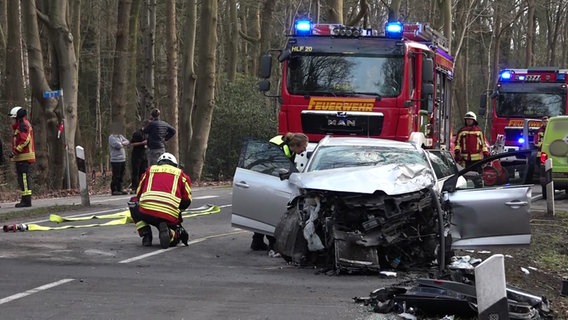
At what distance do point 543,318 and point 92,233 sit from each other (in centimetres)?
731

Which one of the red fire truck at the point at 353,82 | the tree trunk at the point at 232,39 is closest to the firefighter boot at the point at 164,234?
the red fire truck at the point at 353,82

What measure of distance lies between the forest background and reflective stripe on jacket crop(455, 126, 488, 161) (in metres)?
10.3

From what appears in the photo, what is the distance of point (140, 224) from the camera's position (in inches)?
399

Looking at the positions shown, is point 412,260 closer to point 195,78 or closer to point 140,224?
point 140,224

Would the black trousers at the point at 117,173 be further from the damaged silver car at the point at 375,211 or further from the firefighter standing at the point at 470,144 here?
the damaged silver car at the point at 375,211

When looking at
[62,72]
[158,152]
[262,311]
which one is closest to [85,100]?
[62,72]

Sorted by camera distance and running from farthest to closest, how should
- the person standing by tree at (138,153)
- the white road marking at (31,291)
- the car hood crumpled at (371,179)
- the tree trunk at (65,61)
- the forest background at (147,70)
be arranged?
the forest background at (147,70) < the tree trunk at (65,61) < the person standing by tree at (138,153) < the car hood crumpled at (371,179) < the white road marking at (31,291)

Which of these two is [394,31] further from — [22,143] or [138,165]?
[138,165]

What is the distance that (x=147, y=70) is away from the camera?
28.0 m

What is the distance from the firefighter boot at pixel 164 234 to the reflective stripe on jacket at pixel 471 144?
7.70m

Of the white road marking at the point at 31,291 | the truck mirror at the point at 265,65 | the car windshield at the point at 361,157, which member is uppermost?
the truck mirror at the point at 265,65

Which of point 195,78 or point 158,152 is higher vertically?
point 195,78

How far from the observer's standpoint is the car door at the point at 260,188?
9477 millimetres

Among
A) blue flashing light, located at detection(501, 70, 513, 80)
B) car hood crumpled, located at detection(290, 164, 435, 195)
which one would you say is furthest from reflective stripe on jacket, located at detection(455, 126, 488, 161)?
blue flashing light, located at detection(501, 70, 513, 80)
